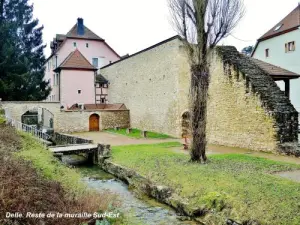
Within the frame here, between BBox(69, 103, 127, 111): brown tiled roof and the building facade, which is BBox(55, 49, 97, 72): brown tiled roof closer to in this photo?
the building facade

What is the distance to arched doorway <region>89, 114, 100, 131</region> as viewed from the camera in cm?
2509

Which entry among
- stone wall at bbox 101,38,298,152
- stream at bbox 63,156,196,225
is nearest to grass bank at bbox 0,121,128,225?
stream at bbox 63,156,196,225

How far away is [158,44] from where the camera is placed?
2044 cm

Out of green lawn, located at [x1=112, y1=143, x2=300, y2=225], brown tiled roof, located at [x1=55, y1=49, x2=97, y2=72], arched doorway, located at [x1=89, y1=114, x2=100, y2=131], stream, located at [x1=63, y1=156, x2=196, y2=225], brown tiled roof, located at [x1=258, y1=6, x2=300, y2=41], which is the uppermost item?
brown tiled roof, located at [x1=258, y1=6, x2=300, y2=41]

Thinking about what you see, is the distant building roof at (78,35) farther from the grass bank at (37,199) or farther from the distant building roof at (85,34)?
the grass bank at (37,199)

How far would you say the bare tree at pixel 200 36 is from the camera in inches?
390

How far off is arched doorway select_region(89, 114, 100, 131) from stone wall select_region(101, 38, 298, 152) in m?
3.29

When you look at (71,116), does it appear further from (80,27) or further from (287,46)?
(287,46)

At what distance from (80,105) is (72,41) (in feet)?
28.8

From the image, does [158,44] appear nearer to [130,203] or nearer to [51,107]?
[51,107]

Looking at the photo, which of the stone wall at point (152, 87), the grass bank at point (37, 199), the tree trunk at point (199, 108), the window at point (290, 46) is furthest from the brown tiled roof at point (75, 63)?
the grass bank at point (37, 199)

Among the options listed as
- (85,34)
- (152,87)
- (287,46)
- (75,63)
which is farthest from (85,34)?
(287,46)

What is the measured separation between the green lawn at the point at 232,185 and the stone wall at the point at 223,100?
7.38 ft

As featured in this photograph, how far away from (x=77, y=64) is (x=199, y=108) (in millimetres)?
20543
